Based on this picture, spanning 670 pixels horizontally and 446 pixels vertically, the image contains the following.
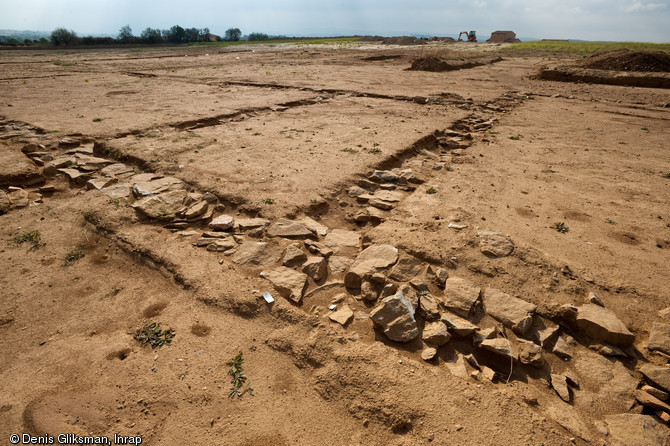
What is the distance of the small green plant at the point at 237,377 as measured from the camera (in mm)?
2324

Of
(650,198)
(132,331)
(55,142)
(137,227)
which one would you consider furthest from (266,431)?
(55,142)

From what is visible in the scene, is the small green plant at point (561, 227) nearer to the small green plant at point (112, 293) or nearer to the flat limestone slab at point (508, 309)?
the flat limestone slab at point (508, 309)

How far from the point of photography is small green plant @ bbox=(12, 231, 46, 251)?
372 cm

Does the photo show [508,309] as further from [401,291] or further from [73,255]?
[73,255]

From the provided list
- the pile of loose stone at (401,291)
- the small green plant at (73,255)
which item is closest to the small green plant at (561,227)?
the pile of loose stone at (401,291)

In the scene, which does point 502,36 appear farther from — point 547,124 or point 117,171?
point 117,171

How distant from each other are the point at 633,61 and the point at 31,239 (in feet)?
77.4

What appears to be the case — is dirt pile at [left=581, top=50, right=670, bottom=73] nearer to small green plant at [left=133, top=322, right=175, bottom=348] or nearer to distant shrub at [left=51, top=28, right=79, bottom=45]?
small green plant at [left=133, top=322, right=175, bottom=348]

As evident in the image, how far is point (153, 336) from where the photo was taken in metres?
2.70

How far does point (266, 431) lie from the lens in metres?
2.12

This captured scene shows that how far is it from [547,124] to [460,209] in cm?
636

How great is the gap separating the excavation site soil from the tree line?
5529 cm

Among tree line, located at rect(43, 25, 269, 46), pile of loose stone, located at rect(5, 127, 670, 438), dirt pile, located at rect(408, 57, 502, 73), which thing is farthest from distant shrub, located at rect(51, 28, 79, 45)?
pile of loose stone, located at rect(5, 127, 670, 438)

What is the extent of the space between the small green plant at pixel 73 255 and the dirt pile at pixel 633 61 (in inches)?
→ 894
